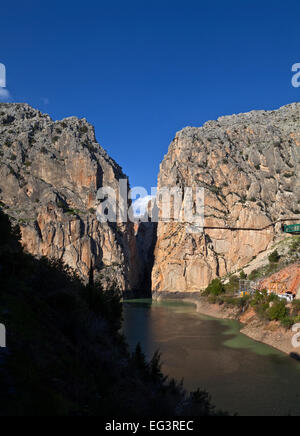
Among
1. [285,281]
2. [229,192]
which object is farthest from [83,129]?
[285,281]

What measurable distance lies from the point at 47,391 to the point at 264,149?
377ft

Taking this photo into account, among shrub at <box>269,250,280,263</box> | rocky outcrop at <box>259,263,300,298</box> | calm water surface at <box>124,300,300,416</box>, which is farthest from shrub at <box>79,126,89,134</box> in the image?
rocky outcrop at <box>259,263,300,298</box>

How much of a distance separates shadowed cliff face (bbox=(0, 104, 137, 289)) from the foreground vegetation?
64671 millimetres

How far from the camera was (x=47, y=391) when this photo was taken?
31.9ft

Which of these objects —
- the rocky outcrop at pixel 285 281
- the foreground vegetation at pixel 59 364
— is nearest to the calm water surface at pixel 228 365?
the foreground vegetation at pixel 59 364

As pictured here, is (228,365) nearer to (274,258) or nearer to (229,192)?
(274,258)

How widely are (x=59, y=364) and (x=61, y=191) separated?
87.4 m

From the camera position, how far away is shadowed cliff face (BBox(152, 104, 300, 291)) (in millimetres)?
105625

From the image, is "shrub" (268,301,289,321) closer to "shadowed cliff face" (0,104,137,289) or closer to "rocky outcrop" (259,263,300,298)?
"rocky outcrop" (259,263,300,298)

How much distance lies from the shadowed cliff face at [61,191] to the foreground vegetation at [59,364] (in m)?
64.7

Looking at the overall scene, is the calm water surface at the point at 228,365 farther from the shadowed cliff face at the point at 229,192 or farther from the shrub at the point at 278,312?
the shadowed cliff face at the point at 229,192

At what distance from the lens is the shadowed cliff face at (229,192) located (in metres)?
106
